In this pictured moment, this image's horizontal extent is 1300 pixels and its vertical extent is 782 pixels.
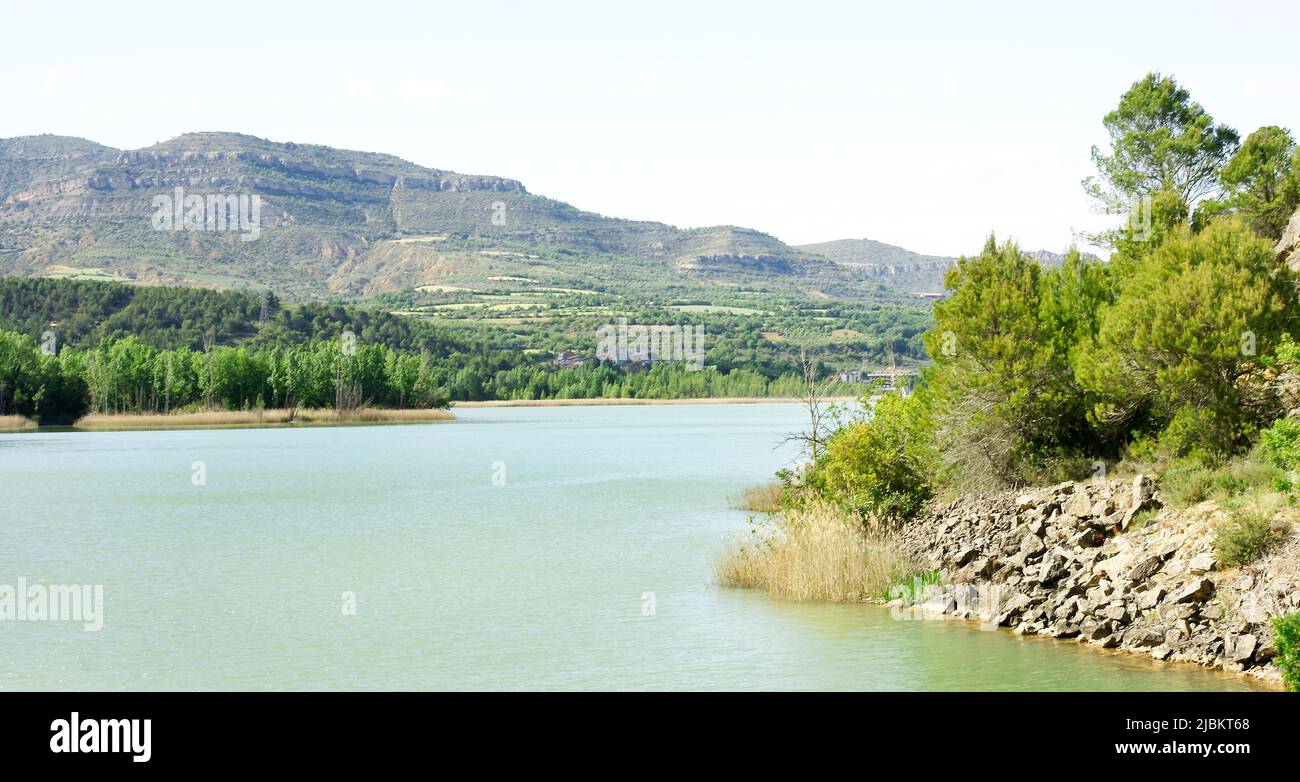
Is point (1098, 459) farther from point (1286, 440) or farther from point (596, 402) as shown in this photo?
point (596, 402)

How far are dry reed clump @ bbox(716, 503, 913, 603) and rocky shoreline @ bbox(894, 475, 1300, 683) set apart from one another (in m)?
0.69

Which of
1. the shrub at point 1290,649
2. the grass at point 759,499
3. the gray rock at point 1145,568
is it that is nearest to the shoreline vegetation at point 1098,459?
the gray rock at point 1145,568

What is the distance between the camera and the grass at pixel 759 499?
34.5 meters

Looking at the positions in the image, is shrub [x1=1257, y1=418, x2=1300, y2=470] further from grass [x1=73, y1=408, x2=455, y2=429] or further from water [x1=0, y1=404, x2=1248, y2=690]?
grass [x1=73, y1=408, x2=455, y2=429]

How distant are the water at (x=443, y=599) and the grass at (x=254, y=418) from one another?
149 feet

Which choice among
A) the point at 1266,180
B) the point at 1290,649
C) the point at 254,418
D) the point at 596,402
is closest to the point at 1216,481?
the point at 1290,649

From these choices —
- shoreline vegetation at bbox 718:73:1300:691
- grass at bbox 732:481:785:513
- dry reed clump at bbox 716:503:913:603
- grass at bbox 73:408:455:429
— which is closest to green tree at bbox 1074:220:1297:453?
shoreline vegetation at bbox 718:73:1300:691

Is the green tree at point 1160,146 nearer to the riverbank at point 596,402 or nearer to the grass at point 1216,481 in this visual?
the grass at point 1216,481

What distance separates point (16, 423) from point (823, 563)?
8307 cm

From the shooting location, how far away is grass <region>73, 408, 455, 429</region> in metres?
93.4

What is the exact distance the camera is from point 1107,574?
17.9 metres
